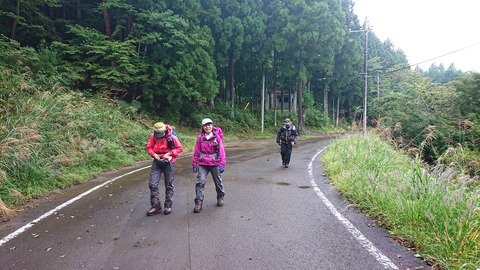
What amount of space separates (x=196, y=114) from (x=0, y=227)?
21255 mm

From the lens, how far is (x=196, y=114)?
26.1 metres

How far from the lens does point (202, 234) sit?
15.1 feet

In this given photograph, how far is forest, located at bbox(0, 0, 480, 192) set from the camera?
48.4 feet

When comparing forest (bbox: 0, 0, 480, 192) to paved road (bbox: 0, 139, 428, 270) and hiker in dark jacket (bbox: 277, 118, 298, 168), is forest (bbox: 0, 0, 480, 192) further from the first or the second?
paved road (bbox: 0, 139, 428, 270)

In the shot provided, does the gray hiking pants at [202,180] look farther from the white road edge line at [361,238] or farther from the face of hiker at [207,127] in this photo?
the white road edge line at [361,238]

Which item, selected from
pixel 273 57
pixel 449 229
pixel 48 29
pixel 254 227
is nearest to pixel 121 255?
pixel 254 227

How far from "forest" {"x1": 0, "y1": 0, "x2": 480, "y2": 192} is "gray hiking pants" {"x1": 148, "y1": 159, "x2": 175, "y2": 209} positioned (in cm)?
486

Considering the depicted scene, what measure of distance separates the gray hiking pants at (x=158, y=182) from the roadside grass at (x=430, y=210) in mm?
3551

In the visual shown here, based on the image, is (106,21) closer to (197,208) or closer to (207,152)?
(207,152)

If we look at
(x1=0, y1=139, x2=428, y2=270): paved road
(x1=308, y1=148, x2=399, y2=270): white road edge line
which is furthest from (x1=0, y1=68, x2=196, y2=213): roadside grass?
(x1=308, y1=148, x2=399, y2=270): white road edge line

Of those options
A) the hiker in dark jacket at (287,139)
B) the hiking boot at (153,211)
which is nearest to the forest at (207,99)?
the hiker in dark jacket at (287,139)

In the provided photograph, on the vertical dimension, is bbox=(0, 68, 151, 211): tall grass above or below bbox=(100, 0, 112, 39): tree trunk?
below

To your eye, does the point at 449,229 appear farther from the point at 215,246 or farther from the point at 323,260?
the point at 215,246

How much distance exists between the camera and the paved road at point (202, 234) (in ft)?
12.2
